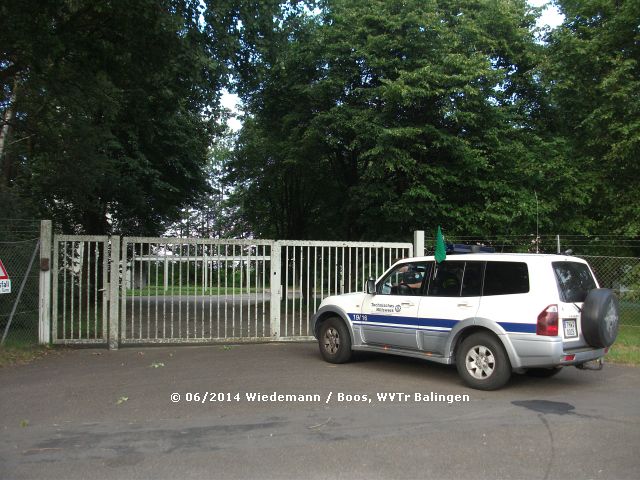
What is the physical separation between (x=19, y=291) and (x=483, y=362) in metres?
8.57

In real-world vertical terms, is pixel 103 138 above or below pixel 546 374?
above

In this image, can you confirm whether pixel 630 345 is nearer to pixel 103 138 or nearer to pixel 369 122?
pixel 369 122

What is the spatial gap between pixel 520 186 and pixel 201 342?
33.2 ft

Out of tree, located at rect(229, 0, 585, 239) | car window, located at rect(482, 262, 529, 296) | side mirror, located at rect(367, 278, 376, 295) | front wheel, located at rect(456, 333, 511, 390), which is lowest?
front wheel, located at rect(456, 333, 511, 390)

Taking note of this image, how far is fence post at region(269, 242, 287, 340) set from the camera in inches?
448

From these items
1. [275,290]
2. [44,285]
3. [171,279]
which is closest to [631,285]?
[275,290]

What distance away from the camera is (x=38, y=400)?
677cm

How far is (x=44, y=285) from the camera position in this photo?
1016cm

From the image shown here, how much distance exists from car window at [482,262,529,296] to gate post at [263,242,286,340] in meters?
5.01

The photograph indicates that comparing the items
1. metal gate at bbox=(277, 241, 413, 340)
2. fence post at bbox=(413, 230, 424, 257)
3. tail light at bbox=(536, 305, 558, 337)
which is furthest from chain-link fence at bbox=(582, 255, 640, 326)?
tail light at bbox=(536, 305, 558, 337)

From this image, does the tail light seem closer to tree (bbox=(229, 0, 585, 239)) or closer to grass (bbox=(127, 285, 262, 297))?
grass (bbox=(127, 285, 262, 297))

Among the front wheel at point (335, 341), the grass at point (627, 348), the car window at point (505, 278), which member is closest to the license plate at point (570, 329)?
the car window at point (505, 278)

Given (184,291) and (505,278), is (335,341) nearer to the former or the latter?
(505,278)

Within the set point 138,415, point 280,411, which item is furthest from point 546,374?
point 138,415
